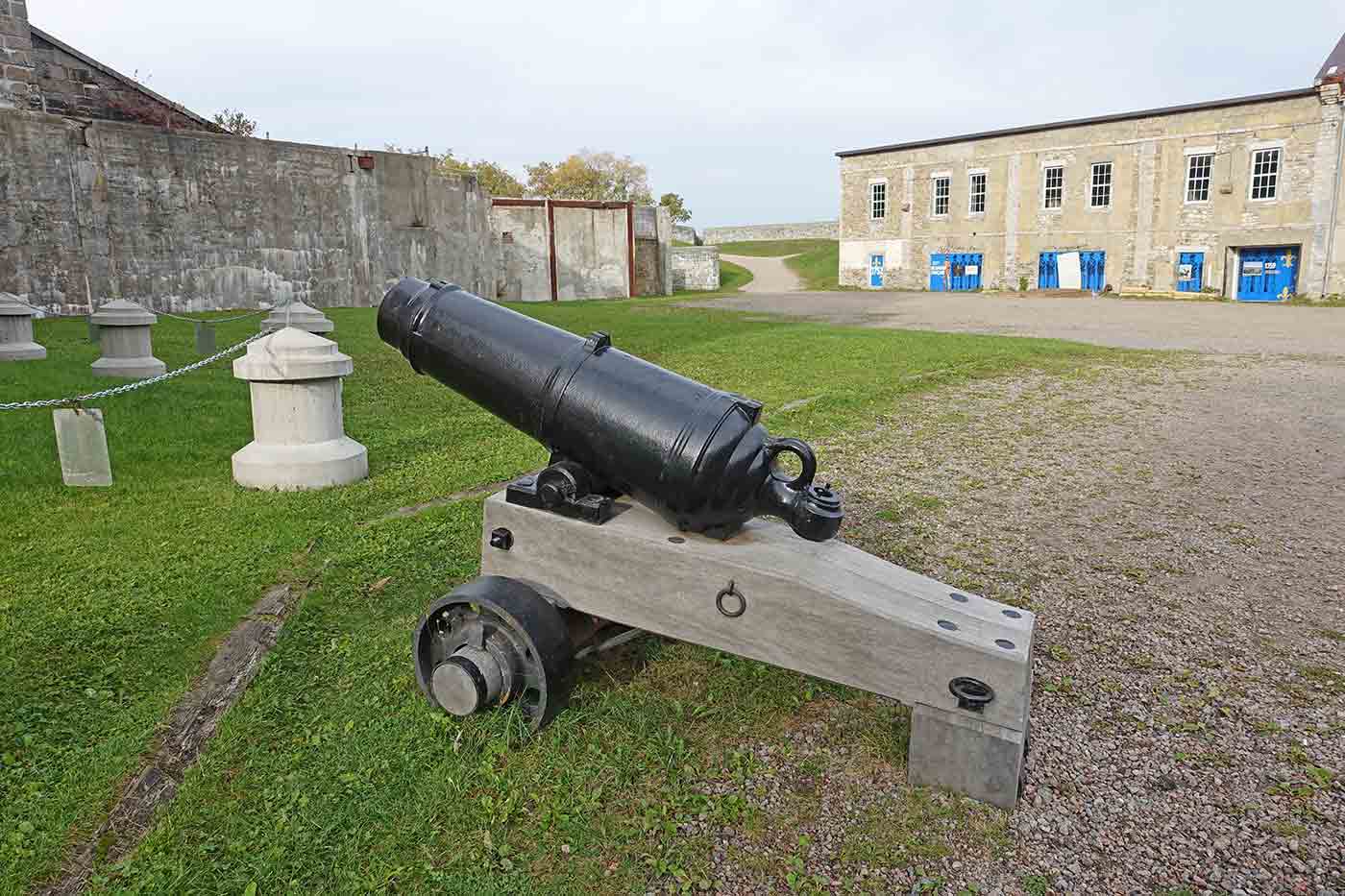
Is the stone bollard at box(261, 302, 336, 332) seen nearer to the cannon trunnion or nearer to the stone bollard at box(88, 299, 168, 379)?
the stone bollard at box(88, 299, 168, 379)

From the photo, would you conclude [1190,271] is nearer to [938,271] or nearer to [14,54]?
[938,271]

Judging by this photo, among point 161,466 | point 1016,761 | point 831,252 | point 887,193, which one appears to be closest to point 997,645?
point 1016,761

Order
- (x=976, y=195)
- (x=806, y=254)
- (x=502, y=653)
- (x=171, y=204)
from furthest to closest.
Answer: (x=806, y=254) → (x=976, y=195) → (x=171, y=204) → (x=502, y=653)

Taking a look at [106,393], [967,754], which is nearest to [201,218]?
[106,393]

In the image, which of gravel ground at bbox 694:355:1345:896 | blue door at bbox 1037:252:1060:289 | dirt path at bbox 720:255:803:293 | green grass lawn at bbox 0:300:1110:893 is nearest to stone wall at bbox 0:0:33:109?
green grass lawn at bbox 0:300:1110:893

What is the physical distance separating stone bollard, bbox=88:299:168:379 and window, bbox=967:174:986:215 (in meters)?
30.4

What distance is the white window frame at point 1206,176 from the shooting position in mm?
27562

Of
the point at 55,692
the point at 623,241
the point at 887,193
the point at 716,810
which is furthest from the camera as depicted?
the point at 887,193

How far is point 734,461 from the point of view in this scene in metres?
2.30

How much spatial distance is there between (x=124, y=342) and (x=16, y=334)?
1.54 m

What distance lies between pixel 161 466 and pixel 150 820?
12.0ft

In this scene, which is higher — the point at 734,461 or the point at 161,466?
the point at 734,461

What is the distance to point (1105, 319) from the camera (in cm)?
1833

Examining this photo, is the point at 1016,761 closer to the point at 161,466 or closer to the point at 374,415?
the point at 161,466
